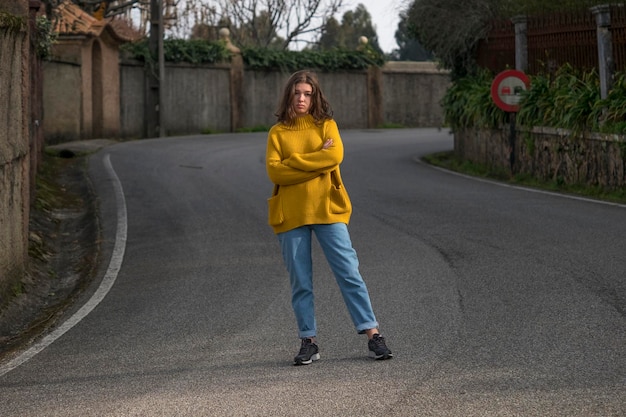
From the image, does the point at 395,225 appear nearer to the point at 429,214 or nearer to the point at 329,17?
the point at 429,214

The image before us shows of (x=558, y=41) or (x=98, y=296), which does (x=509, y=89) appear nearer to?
(x=558, y=41)

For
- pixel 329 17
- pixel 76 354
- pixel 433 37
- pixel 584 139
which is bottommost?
pixel 76 354

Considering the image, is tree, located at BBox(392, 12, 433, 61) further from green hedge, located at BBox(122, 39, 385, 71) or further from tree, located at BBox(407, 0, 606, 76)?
tree, located at BBox(407, 0, 606, 76)

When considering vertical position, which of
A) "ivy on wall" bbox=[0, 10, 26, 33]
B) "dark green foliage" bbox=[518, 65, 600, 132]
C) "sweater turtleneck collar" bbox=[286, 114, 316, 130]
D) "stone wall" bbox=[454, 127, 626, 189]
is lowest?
"stone wall" bbox=[454, 127, 626, 189]

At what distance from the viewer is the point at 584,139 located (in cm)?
1923

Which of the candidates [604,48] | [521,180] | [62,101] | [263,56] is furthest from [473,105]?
[263,56]

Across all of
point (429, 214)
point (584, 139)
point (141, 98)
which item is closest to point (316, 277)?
point (429, 214)

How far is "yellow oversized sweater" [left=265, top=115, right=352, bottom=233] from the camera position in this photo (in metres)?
7.27

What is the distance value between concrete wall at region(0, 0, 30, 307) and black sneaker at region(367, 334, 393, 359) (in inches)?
154

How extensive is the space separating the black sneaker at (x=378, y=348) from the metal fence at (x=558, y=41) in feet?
43.7

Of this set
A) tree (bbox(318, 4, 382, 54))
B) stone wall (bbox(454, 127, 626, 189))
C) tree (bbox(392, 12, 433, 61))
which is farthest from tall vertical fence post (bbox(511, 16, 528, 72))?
tree (bbox(392, 12, 433, 61))

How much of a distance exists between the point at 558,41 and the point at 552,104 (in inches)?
68.8

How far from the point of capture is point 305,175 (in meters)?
7.29

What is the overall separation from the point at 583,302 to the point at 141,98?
102 feet
